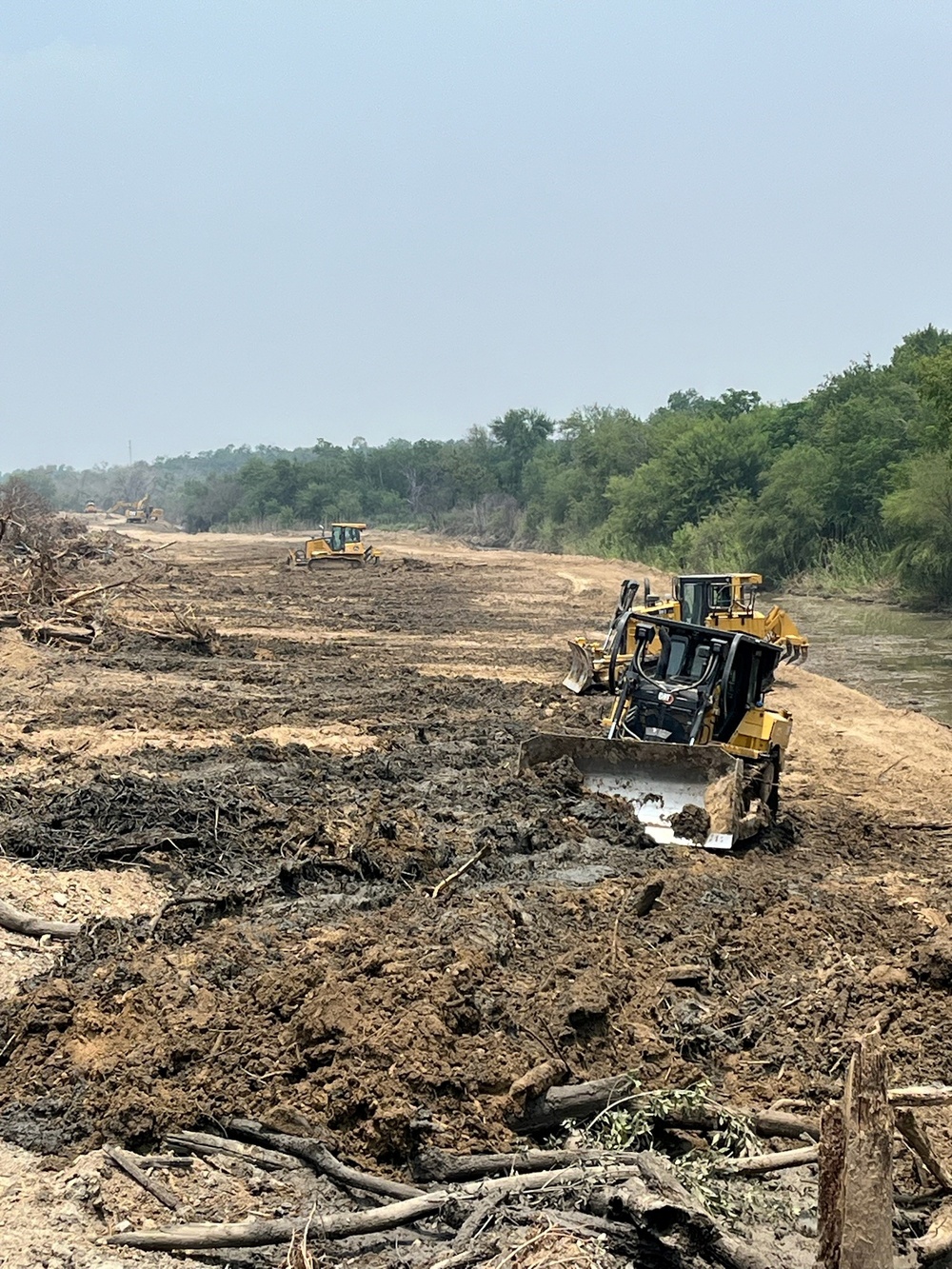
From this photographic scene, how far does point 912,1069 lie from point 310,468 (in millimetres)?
106434

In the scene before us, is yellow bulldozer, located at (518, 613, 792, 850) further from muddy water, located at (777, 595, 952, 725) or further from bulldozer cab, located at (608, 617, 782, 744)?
muddy water, located at (777, 595, 952, 725)

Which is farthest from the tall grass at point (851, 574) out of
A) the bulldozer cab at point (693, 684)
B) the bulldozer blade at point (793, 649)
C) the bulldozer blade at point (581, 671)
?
the bulldozer cab at point (693, 684)

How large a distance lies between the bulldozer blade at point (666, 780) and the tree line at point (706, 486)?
65.9ft

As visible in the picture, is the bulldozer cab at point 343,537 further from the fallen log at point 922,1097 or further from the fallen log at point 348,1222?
the fallen log at point 348,1222

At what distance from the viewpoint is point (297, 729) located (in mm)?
15703

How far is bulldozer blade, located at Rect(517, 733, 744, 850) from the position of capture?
1089cm

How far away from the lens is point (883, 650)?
1182 inches

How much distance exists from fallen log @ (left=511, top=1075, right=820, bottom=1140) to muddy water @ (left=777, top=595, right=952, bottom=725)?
16.2 meters

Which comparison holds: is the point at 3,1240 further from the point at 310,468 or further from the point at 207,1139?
the point at 310,468

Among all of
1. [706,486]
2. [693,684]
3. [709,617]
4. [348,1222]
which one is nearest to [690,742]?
[693,684]

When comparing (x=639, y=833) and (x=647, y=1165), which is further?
(x=639, y=833)

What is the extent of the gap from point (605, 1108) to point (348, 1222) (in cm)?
132

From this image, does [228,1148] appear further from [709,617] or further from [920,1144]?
[709,617]

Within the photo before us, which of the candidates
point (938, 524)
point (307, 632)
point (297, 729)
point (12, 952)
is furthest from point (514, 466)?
point (12, 952)
